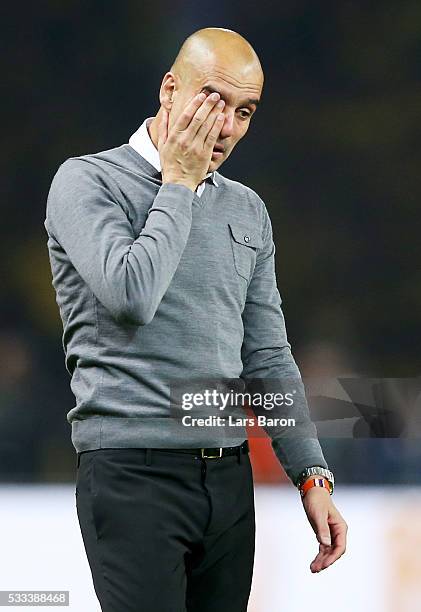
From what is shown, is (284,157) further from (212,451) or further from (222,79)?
(212,451)

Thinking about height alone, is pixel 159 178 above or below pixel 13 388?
below

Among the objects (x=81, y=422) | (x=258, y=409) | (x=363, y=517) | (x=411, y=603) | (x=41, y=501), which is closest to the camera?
(x=81, y=422)

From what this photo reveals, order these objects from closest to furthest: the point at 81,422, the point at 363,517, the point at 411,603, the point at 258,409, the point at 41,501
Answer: the point at 81,422 < the point at 258,409 < the point at 411,603 < the point at 363,517 < the point at 41,501

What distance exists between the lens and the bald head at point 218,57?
4.59 ft

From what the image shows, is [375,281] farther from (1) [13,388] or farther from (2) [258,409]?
(2) [258,409]

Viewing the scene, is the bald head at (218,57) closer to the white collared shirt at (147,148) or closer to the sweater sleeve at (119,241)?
the white collared shirt at (147,148)

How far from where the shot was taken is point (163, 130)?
1376mm

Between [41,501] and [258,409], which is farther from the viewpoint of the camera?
[41,501]

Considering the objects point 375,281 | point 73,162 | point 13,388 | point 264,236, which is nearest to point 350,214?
point 375,281

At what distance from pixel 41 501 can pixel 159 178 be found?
1.69 m

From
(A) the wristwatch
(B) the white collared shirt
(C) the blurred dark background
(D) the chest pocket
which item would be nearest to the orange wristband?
(A) the wristwatch

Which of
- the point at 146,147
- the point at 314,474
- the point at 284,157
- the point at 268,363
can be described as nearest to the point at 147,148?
the point at 146,147

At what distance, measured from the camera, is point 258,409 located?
1525 mm

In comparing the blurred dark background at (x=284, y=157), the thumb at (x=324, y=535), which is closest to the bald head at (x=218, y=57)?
the thumb at (x=324, y=535)
